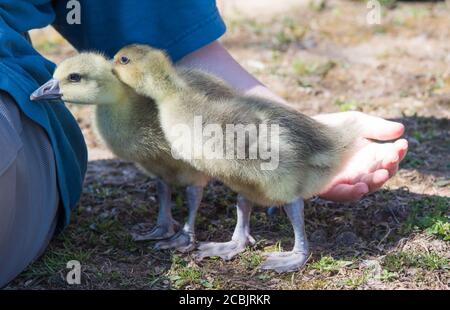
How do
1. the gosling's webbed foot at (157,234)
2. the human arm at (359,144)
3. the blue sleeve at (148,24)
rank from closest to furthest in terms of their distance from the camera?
the human arm at (359,144) → the gosling's webbed foot at (157,234) → the blue sleeve at (148,24)

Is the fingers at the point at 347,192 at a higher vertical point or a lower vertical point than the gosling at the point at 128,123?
lower

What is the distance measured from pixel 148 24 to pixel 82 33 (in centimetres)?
26

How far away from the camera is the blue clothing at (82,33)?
7.92ft

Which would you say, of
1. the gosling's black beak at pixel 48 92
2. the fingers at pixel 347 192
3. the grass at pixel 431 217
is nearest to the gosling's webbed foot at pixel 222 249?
the fingers at pixel 347 192

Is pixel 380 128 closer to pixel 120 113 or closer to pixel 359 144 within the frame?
pixel 359 144

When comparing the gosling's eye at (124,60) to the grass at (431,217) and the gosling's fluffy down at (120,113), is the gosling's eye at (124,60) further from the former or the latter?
the grass at (431,217)

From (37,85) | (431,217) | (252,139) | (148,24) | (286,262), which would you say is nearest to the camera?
(252,139)

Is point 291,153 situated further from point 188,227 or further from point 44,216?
point 44,216

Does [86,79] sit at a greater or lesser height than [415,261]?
greater

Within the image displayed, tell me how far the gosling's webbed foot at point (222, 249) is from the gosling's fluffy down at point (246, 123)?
0.17 metres

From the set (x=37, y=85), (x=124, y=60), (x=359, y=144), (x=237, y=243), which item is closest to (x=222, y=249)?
(x=237, y=243)

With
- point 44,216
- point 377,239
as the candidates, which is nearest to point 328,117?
point 377,239

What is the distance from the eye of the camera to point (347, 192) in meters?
2.44

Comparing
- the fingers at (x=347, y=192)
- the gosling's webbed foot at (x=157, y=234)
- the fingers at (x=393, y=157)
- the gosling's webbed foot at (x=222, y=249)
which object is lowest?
the gosling's webbed foot at (x=157, y=234)
